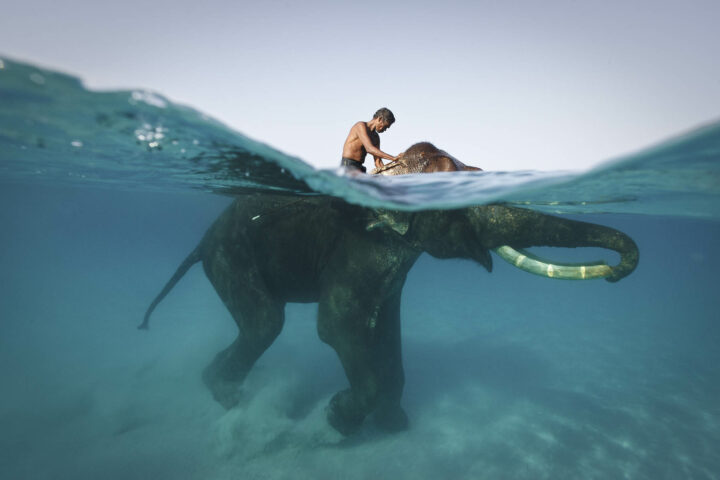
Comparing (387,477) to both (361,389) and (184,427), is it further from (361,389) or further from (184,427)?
(184,427)

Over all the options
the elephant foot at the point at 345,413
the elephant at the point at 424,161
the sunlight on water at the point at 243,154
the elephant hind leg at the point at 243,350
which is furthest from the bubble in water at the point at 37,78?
the elephant foot at the point at 345,413

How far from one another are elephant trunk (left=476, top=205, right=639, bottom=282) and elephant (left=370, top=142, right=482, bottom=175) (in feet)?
4.86

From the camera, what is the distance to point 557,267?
3723 millimetres

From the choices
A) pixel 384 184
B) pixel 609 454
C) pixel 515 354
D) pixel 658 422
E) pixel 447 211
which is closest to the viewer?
pixel 447 211

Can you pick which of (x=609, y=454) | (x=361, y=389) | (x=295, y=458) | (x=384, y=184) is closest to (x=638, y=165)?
(x=384, y=184)

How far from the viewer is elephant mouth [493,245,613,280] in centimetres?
356

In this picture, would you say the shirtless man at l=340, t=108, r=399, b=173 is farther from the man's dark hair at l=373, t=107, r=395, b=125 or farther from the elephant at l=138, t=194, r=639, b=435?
the elephant at l=138, t=194, r=639, b=435

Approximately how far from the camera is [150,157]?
7.00 metres

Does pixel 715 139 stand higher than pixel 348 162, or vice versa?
pixel 715 139

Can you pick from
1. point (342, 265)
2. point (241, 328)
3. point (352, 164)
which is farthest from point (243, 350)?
point (352, 164)

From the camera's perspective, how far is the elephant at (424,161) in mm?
5492

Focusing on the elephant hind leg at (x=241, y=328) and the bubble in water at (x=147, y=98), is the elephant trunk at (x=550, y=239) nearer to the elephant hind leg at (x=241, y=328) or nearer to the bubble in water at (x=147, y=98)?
the elephant hind leg at (x=241, y=328)


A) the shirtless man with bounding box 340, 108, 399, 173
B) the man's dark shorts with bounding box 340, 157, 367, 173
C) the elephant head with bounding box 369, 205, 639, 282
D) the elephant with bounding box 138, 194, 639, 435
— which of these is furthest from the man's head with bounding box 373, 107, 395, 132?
the elephant head with bounding box 369, 205, 639, 282

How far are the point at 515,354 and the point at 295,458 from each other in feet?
30.7
